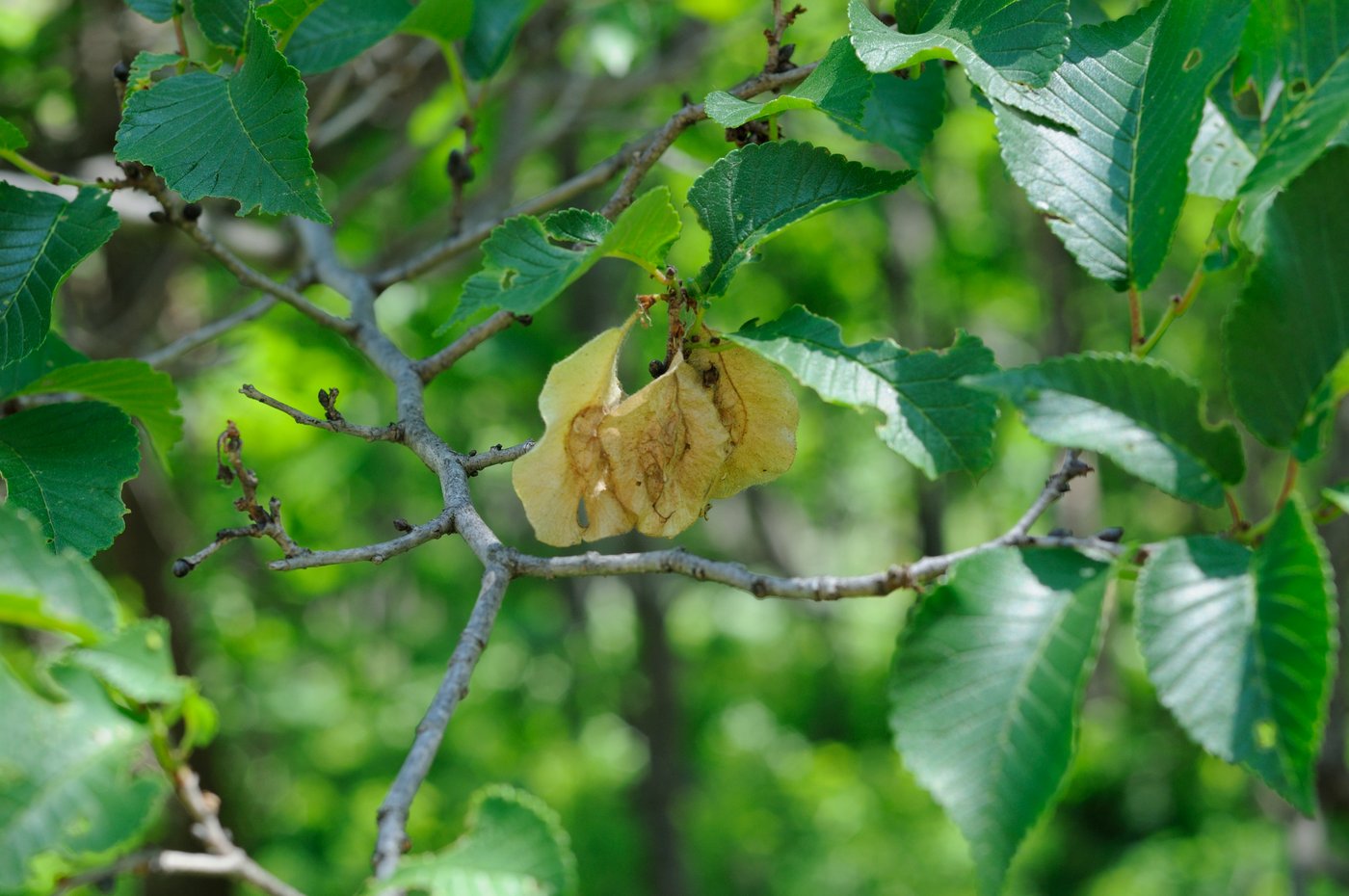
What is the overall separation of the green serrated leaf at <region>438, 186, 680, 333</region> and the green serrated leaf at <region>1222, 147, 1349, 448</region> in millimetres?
532

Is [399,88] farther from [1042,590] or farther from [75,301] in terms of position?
[1042,590]

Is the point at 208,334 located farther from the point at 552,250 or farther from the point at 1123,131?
the point at 1123,131

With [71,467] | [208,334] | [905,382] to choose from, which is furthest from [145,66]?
[905,382]

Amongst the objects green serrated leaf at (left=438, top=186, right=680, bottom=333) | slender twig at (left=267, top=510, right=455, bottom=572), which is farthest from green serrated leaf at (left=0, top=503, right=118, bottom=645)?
green serrated leaf at (left=438, top=186, right=680, bottom=333)

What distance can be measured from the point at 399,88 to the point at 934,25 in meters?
2.29

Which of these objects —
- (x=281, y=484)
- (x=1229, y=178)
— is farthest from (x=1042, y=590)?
(x=281, y=484)

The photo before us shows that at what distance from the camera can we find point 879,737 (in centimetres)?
1027

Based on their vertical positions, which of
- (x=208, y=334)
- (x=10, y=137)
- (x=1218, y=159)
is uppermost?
(x=1218, y=159)

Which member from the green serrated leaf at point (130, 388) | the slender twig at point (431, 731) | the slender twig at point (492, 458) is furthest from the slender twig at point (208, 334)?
the slender twig at point (431, 731)

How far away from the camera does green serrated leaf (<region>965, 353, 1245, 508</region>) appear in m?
0.97

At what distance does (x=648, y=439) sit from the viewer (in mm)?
1232

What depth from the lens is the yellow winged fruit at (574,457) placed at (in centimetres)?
119

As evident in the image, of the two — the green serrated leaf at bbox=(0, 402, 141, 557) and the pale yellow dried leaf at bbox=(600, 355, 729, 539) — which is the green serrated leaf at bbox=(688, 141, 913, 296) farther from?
the green serrated leaf at bbox=(0, 402, 141, 557)

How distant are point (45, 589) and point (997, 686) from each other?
0.80 m
